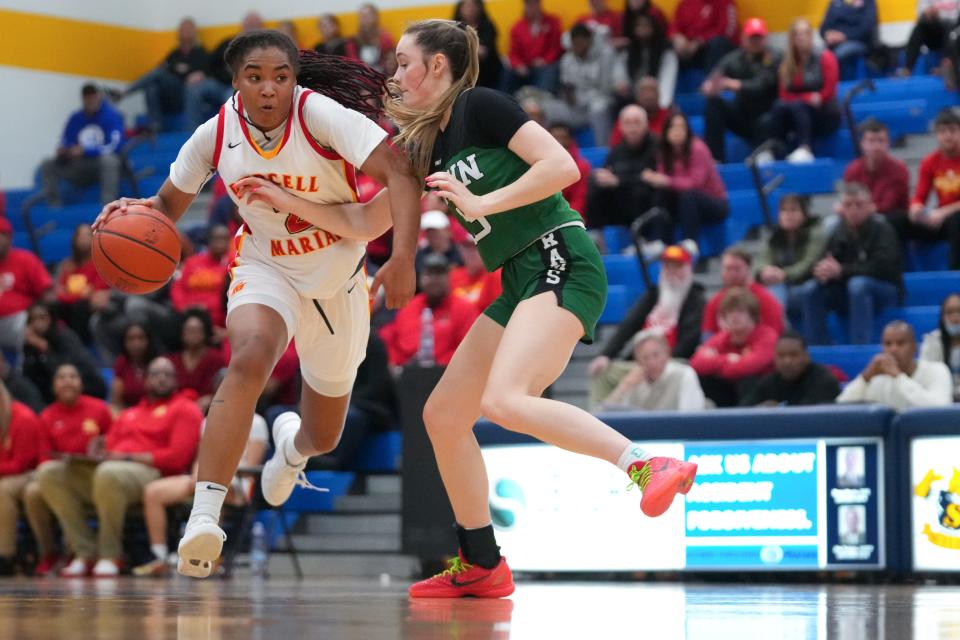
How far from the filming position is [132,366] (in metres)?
12.8

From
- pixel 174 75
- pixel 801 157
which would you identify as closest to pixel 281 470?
pixel 801 157

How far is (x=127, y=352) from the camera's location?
12.8 metres

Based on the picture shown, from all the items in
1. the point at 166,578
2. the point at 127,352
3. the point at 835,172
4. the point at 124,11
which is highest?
the point at 124,11

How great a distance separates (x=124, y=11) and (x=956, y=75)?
38.4ft

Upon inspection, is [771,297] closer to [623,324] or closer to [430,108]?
[623,324]

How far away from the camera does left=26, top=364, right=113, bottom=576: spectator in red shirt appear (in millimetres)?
12117

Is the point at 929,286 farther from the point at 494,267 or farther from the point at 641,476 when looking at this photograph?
the point at 641,476

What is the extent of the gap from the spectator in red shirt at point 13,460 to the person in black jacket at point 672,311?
4.45 metres

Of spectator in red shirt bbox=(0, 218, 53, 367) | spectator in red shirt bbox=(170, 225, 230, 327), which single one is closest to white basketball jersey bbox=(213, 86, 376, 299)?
spectator in red shirt bbox=(170, 225, 230, 327)

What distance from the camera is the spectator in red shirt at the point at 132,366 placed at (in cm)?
1262

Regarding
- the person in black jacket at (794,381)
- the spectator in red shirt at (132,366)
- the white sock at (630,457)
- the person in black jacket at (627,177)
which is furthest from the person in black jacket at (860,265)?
the white sock at (630,457)

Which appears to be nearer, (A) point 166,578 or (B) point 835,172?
(A) point 166,578

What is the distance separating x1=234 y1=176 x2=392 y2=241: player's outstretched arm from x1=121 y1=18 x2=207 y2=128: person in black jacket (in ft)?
43.2

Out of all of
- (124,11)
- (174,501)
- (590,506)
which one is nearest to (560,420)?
(590,506)
